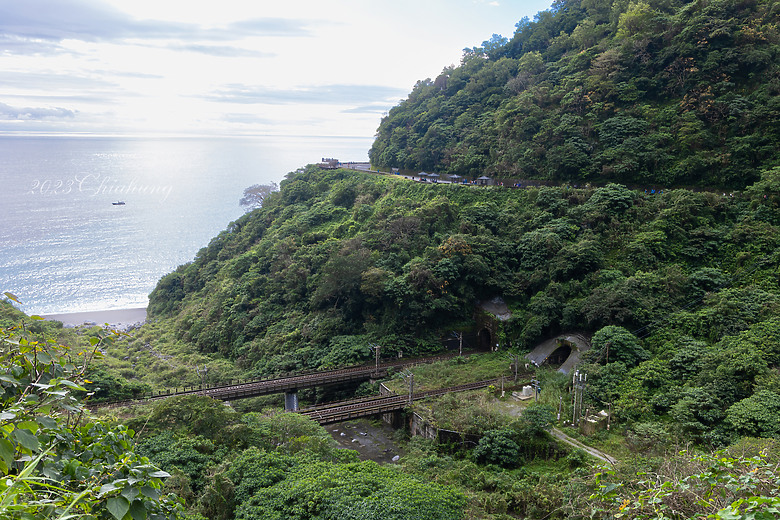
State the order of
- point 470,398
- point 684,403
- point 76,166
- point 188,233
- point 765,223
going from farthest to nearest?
point 76,166, point 188,233, point 765,223, point 470,398, point 684,403

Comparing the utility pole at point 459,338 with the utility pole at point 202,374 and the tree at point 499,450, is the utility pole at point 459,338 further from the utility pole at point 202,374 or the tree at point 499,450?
the utility pole at point 202,374

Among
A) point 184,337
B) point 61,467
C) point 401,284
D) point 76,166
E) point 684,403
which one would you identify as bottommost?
point 184,337

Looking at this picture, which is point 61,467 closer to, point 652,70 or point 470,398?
point 470,398

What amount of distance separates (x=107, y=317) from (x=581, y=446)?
151 ft

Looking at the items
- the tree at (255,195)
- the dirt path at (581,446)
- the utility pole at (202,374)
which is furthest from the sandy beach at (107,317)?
the dirt path at (581,446)

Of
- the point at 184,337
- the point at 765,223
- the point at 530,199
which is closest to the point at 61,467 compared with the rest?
the point at 765,223

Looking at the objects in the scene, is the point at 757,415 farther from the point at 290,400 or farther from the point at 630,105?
the point at 630,105

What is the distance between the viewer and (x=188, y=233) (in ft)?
246

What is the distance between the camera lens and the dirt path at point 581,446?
55.5 feet

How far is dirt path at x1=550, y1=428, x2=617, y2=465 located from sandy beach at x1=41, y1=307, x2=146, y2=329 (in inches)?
1592

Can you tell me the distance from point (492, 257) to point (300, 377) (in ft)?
47.6

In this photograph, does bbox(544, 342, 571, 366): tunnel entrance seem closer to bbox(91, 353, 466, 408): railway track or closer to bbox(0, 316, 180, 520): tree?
bbox(91, 353, 466, 408): railway track

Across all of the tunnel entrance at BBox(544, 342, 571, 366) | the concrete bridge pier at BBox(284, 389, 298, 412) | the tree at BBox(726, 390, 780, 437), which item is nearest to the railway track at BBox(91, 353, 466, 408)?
the concrete bridge pier at BBox(284, 389, 298, 412)

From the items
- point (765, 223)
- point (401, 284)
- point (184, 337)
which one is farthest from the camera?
point (184, 337)
